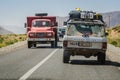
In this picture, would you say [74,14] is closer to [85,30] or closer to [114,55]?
[85,30]

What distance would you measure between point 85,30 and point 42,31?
15.3 m

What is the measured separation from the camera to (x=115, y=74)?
1484 centimetres

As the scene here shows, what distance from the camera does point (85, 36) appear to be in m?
19.2

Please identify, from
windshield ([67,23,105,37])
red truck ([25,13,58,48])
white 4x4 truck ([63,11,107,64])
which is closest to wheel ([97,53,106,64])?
white 4x4 truck ([63,11,107,64])

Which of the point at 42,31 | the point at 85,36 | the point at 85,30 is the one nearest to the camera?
the point at 85,36

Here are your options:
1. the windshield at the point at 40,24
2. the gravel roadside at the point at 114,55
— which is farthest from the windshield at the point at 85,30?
the windshield at the point at 40,24

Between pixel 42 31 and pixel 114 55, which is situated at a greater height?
pixel 42 31

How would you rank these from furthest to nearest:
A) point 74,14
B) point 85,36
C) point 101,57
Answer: point 74,14
point 101,57
point 85,36

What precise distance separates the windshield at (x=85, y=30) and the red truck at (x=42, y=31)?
1495 cm

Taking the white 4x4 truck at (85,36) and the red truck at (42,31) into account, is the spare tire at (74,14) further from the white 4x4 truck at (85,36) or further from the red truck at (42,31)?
the red truck at (42,31)

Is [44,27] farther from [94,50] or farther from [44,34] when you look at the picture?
[94,50]

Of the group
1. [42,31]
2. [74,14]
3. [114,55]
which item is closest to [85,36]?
[74,14]

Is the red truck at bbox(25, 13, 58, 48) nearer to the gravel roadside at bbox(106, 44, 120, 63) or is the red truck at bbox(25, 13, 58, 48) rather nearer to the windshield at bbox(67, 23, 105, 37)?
the gravel roadside at bbox(106, 44, 120, 63)

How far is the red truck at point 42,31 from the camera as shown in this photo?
35000 millimetres
